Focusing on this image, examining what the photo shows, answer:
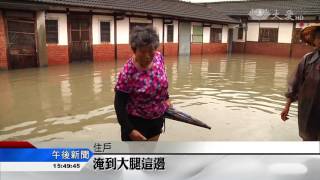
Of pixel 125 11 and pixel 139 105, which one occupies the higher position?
pixel 125 11

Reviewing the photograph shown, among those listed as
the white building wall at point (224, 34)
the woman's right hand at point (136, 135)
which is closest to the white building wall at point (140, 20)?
the white building wall at point (224, 34)

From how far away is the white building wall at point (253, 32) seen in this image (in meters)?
23.5

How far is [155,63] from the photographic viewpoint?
245cm

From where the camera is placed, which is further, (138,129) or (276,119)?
(276,119)

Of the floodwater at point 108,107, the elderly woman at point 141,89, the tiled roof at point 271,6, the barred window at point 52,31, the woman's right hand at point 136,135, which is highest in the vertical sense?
the tiled roof at point 271,6

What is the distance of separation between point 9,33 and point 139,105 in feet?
34.5

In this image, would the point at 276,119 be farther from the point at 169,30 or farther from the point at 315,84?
the point at 169,30

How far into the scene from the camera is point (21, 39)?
1189 cm

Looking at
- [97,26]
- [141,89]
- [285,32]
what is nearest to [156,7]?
[97,26]

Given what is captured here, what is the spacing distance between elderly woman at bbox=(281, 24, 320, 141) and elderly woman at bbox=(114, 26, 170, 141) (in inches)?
53.5

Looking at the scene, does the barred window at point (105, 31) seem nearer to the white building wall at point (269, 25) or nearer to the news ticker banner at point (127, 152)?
the white building wall at point (269, 25)

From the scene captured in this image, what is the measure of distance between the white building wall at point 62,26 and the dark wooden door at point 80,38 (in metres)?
0.28

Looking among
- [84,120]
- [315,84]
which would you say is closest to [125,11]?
[84,120]

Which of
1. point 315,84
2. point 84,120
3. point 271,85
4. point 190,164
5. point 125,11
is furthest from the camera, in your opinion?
point 125,11
